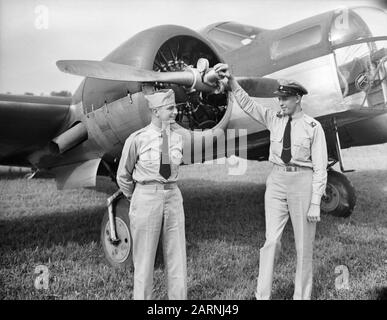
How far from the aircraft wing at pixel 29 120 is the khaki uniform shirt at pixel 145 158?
195cm

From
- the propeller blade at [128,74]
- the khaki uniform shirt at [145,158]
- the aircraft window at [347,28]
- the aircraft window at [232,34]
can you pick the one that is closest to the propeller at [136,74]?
the propeller blade at [128,74]

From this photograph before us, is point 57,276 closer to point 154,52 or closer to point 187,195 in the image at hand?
point 154,52

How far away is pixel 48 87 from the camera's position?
16.5 feet

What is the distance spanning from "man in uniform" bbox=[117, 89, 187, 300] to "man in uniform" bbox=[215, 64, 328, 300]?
0.69 m

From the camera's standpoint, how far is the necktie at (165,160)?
10.0 feet

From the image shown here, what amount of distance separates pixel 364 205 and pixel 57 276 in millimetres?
5774

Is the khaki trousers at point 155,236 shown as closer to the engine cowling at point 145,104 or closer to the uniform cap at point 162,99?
the uniform cap at point 162,99

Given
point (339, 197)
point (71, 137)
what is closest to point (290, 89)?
point (71, 137)

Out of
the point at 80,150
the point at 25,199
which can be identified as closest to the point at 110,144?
the point at 80,150

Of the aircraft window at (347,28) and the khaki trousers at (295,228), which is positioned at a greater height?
the aircraft window at (347,28)

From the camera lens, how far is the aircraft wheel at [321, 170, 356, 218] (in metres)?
6.54

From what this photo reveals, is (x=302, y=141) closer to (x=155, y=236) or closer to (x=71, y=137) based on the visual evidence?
(x=155, y=236)

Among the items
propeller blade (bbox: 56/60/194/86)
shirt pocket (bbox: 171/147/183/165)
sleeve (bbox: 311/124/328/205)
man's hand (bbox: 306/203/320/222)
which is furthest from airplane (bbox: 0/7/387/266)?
man's hand (bbox: 306/203/320/222)

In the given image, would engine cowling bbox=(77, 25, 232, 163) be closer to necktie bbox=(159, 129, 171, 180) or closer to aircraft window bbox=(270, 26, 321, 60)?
necktie bbox=(159, 129, 171, 180)
